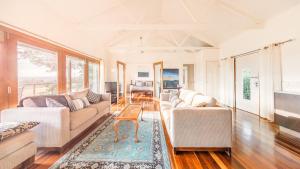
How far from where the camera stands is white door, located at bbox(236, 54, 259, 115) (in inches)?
198

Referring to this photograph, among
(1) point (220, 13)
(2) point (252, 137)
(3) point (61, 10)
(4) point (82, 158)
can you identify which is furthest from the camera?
(1) point (220, 13)

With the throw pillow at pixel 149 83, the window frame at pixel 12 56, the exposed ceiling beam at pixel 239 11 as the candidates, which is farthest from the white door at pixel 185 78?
the window frame at pixel 12 56

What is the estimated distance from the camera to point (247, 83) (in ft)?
18.0

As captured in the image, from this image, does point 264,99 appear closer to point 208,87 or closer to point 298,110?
point 298,110

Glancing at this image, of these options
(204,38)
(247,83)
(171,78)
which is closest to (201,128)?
(247,83)

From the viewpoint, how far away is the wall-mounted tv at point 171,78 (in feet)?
31.2

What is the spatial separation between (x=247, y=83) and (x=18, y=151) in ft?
21.1

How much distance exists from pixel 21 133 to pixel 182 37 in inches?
298

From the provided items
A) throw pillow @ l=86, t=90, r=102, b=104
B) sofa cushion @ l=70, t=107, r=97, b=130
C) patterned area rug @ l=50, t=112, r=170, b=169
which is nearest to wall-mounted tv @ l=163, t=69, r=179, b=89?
throw pillow @ l=86, t=90, r=102, b=104

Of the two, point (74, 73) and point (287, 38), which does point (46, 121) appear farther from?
point (287, 38)

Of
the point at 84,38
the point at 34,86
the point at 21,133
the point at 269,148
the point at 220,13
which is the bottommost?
the point at 269,148

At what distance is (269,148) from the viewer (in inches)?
101

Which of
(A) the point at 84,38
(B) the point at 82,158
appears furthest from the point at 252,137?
(A) the point at 84,38

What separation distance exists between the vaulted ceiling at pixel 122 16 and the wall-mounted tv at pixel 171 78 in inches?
A: 120
